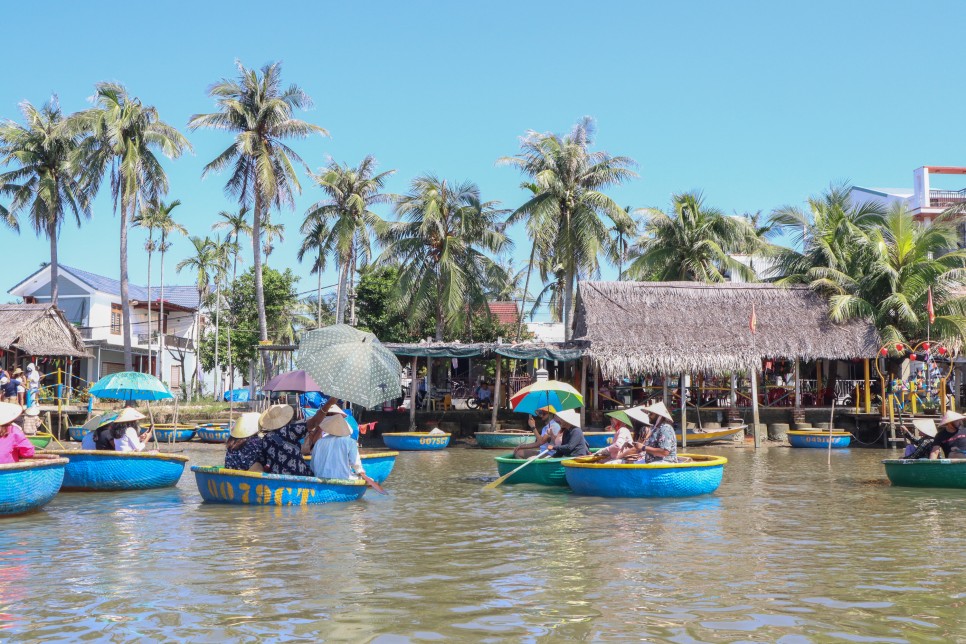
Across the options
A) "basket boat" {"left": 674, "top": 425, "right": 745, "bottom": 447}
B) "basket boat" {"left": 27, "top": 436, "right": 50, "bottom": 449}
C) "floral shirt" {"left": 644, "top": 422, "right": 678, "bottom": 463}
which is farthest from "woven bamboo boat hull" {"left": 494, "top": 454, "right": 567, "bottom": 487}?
"basket boat" {"left": 27, "top": 436, "right": 50, "bottom": 449}

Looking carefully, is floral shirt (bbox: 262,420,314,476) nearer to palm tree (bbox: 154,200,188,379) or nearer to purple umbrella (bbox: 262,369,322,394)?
purple umbrella (bbox: 262,369,322,394)

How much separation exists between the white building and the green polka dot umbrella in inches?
1380

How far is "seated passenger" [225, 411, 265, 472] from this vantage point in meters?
12.8

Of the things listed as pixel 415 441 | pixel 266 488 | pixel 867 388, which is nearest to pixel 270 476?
pixel 266 488

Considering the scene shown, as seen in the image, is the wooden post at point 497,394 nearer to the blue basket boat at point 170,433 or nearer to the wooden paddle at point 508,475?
the blue basket boat at point 170,433

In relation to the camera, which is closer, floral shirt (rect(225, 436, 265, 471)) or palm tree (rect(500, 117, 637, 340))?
floral shirt (rect(225, 436, 265, 471))

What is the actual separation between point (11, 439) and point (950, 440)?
45.9 ft

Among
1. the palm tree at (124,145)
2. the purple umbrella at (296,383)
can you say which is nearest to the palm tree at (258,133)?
the palm tree at (124,145)

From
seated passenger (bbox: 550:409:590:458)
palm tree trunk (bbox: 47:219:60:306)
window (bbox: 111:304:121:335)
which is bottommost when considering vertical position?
seated passenger (bbox: 550:409:590:458)

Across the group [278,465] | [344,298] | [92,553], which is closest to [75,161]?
[344,298]

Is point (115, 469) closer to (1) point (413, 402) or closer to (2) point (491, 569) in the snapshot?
(2) point (491, 569)

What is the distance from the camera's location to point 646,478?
13422mm

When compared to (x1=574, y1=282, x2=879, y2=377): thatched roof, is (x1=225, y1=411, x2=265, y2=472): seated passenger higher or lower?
lower

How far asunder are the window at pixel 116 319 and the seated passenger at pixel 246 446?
128 feet
